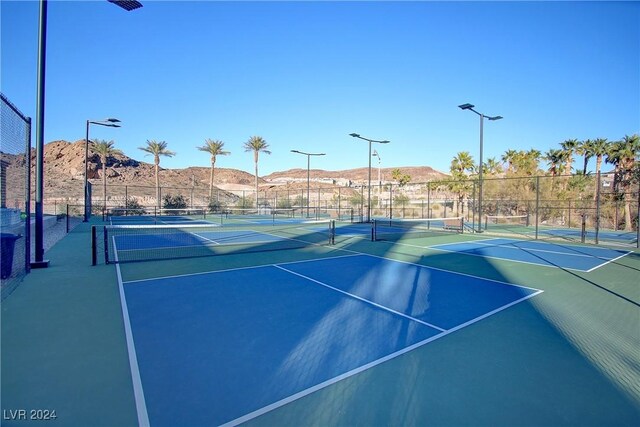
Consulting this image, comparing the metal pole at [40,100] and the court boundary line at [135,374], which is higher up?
the metal pole at [40,100]

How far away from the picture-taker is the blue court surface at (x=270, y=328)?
10.6 feet

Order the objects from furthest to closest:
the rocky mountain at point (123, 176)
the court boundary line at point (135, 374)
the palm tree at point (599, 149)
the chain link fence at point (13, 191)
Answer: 1. the rocky mountain at point (123, 176)
2. the palm tree at point (599, 149)
3. the chain link fence at point (13, 191)
4. the court boundary line at point (135, 374)

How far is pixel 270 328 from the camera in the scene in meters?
4.82

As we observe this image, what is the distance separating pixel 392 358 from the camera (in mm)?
3953

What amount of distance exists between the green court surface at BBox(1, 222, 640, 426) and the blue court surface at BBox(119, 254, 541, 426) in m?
0.16

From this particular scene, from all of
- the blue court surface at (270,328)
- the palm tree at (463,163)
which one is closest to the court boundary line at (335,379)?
the blue court surface at (270,328)

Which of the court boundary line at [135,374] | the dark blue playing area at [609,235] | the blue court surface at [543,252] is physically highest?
the dark blue playing area at [609,235]

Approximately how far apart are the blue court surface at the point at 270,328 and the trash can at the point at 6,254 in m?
2.00

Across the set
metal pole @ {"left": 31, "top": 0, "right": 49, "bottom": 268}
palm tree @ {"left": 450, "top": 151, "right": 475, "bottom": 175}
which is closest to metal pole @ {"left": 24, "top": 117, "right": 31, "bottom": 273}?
metal pole @ {"left": 31, "top": 0, "right": 49, "bottom": 268}

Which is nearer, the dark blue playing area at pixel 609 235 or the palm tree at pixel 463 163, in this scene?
the dark blue playing area at pixel 609 235

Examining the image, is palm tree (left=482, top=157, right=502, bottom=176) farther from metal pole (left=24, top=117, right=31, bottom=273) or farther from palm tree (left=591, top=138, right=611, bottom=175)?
metal pole (left=24, top=117, right=31, bottom=273)

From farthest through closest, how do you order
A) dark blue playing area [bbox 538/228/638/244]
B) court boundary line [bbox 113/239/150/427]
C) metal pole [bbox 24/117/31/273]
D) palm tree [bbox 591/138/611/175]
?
palm tree [bbox 591/138/611/175] < dark blue playing area [bbox 538/228/638/244] < metal pole [bbox 24/117/31/273] < court boundary line [bbox 113/239/150/427]

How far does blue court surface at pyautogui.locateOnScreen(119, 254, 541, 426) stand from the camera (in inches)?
127

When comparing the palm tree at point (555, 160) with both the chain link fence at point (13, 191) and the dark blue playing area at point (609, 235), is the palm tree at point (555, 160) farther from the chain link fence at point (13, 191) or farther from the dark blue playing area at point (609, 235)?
the chain link fence at point (13, 191)
